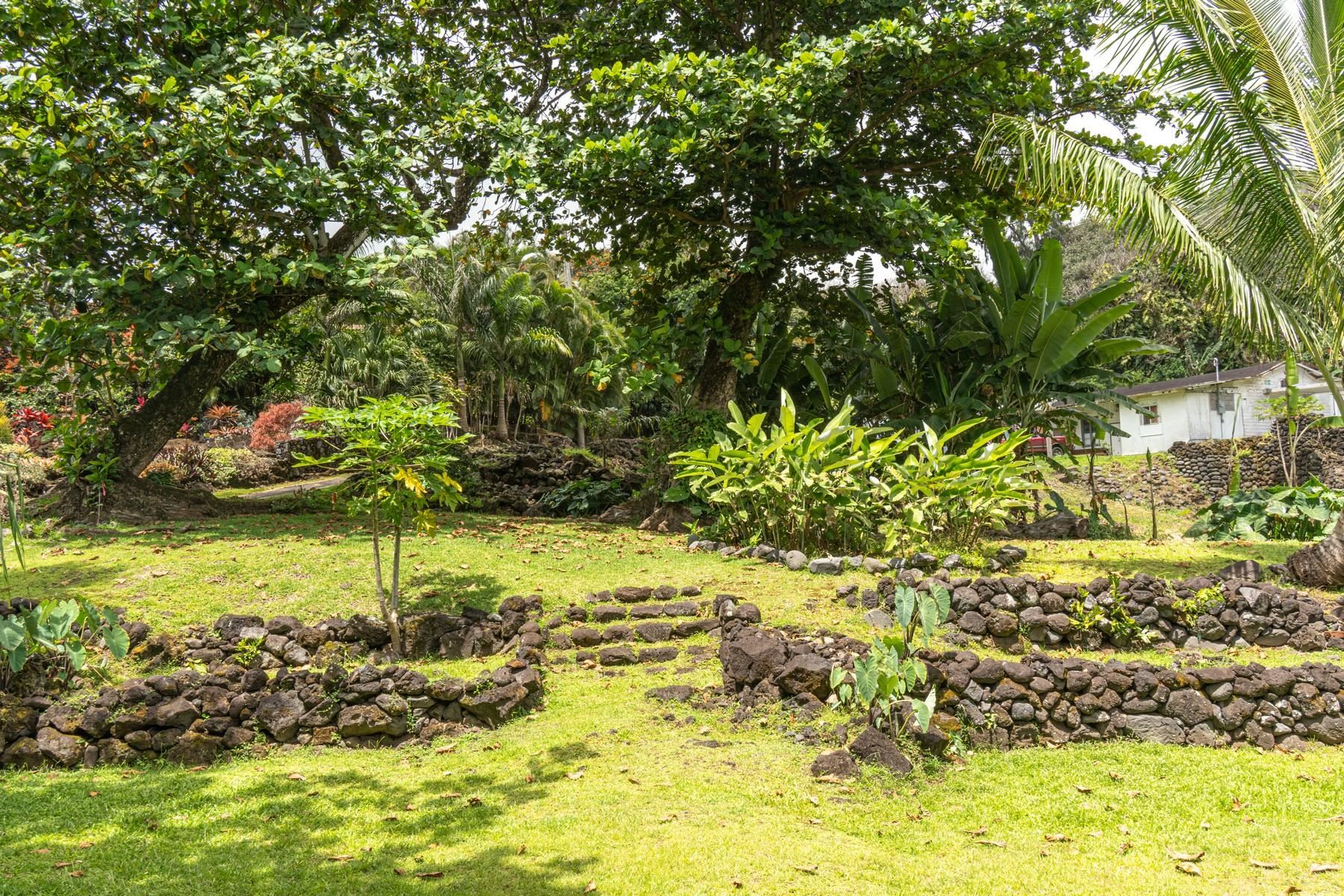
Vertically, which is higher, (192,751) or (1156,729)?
(192,751)

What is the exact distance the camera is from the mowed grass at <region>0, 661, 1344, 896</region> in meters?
3.40

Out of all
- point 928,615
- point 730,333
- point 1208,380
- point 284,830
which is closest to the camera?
point 284,830

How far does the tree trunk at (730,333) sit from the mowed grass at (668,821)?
7.36 metres

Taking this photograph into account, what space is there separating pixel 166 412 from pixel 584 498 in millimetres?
5712

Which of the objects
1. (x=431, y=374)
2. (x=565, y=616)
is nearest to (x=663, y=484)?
(x=565, y=616)

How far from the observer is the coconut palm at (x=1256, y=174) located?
7.13 meters

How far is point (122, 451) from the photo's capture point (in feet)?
35.0

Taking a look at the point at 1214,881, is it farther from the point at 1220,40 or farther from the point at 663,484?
the point at 663,484

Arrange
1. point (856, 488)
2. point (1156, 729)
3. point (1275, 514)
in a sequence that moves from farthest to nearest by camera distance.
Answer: point (1275, 514)
point (856, 488)
point (1156, 729)

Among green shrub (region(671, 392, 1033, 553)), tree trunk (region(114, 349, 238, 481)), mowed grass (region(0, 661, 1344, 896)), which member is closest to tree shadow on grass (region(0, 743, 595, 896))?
mowed grass (region(0, 661, 1344, 896))

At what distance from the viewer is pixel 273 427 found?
72.8 ft

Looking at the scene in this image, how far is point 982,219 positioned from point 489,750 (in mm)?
9265

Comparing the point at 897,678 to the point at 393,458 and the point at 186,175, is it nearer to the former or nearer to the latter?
the point at 393,458

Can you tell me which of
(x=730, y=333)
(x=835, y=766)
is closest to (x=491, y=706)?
(x=835, y=766)
